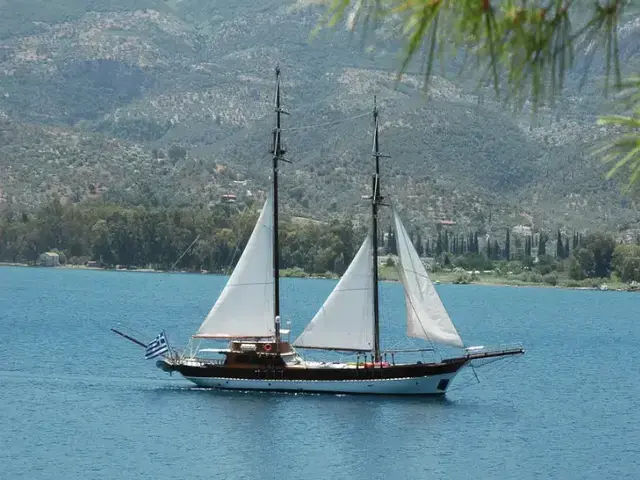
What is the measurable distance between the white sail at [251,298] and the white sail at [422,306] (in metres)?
4.39

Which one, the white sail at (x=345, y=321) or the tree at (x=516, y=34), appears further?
the white sail at (x=345, y=321)

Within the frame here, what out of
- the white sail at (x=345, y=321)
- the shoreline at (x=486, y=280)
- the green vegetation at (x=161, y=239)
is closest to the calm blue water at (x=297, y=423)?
the white sail at (x=345, y=321)

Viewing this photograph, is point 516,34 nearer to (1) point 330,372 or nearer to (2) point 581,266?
(1) point 330,372

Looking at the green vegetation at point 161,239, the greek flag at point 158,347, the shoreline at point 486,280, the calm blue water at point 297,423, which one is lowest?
the calm blue water at point 297,423

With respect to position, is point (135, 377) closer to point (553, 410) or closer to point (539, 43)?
point (553, 410)

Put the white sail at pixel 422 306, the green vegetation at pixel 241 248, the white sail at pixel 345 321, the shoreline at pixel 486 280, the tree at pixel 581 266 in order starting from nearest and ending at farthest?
the white sail at pixel 422 306 → the white sail at pixel 345 321 → the shoreline at pixel 486 280 → the green vegetation at pixel 241 248 → the tree at pixel 581 266

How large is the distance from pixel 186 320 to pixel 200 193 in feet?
376

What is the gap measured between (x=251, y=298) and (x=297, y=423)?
635 centimetres

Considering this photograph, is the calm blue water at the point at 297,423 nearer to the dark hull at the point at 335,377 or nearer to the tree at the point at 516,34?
the dark hull at the point at 335,377

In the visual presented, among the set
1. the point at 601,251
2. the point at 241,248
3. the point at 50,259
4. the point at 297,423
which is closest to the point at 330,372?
the point at 297,423

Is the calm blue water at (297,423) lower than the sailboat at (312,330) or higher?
lower

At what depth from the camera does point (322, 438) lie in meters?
36.4

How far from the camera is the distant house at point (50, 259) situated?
15412 cm

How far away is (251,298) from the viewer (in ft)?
145
